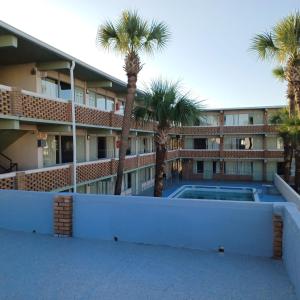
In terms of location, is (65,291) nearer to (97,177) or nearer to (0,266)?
(0,266)

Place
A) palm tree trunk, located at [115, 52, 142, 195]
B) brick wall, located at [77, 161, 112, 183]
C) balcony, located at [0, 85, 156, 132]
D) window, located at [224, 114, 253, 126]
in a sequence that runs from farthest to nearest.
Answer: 1. window, located at [224, 114, 253, 126]
2. brick wall, located at [77, 161, 112, 183]
3. palm tree trunk, located at [115, 52, 142, 195]
4. balcony, located at [0, 85, 156, 132]

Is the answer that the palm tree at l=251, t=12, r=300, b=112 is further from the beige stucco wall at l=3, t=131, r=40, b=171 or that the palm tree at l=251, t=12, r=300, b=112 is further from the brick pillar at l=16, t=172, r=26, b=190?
the brick pillar at l=16, t=172, r=26, b=190

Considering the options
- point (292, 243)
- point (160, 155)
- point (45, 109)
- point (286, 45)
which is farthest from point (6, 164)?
point (286, 45)

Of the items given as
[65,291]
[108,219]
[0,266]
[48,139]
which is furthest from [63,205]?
[48,139]

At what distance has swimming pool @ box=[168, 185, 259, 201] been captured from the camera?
2650 centimetres

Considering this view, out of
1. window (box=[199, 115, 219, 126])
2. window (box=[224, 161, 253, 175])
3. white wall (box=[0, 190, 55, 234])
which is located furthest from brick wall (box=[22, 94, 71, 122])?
window (box=[224, 161, 253, 175])

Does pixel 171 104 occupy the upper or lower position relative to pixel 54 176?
upper

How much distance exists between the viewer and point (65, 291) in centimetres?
443

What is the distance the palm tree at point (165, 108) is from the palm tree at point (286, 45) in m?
4.53

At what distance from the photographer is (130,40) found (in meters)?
13.3

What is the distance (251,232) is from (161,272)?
196 cm

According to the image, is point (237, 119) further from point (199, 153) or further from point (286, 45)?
point (286, 45)

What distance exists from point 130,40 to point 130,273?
10.7 m

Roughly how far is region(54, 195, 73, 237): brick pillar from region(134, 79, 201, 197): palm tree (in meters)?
8.14
